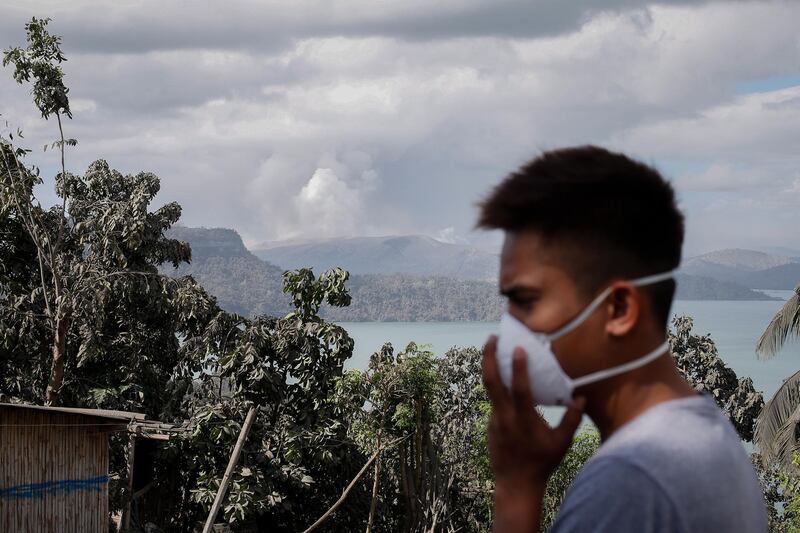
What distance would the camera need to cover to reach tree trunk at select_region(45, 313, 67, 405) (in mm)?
13180

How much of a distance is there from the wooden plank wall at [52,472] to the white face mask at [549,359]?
412 inches

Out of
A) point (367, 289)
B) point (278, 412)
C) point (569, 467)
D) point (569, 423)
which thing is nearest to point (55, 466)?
point (278, 412)

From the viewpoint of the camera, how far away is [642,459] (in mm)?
1006

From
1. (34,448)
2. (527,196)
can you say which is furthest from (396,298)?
(527,196)

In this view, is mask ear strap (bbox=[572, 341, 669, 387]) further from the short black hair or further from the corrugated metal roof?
the corrugated metal roof

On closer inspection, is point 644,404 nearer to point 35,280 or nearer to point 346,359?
point 346,359

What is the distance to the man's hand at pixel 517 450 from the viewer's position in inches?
44.4

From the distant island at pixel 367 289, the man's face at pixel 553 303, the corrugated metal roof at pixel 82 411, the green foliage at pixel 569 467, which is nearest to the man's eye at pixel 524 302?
the man's face at pixel 553 303

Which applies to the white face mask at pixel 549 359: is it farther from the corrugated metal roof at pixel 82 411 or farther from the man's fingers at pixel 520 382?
the corrugated metal roof at pixel 82 411

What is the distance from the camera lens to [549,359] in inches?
42.9

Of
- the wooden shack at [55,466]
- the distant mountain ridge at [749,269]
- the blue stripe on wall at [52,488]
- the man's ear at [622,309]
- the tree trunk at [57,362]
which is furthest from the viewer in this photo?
the distant mountain ridge at [749,269]

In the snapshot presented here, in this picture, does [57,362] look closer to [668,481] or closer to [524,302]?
[524,302]

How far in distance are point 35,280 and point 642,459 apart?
15.0 metres

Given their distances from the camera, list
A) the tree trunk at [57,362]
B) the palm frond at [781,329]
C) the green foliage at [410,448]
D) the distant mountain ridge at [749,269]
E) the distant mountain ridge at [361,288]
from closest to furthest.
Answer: the palm frond at [781,329], the green foliage at [410,448], the tree trunk at [57,362], the distant mountain ridge at [361,288], the distant mountain ridge at [749,269]
